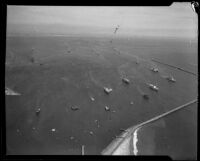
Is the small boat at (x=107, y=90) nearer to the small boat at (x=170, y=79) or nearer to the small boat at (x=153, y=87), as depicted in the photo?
the small boat at (x=153, y=87)

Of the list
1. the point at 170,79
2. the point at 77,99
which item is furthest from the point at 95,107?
the point at 170,79

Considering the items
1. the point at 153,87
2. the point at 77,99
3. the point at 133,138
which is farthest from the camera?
the point at 153,87

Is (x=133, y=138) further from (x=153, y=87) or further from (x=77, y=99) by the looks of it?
(x=153, y=87)

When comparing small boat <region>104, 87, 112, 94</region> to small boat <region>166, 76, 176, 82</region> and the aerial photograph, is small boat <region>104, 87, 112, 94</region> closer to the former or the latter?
the aerial photograph

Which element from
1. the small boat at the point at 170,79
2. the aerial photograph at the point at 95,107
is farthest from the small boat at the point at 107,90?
the small boat at the point at 170,79

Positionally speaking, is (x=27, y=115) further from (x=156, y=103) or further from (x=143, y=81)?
(x=143, y=81)

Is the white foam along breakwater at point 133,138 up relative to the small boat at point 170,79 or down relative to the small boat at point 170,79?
down

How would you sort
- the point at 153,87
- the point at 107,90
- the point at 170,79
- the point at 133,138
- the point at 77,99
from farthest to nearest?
the point at 170,79 < the point at 153,87 < the point at 107,90 < the point at 77,99 < the point at 133,138

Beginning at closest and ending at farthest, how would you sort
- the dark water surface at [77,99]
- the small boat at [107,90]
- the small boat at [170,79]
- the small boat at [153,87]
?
the dark water surface at [77,99], the small boat at [107,90], the small boat at [153,87], the small boat at [170,79]
